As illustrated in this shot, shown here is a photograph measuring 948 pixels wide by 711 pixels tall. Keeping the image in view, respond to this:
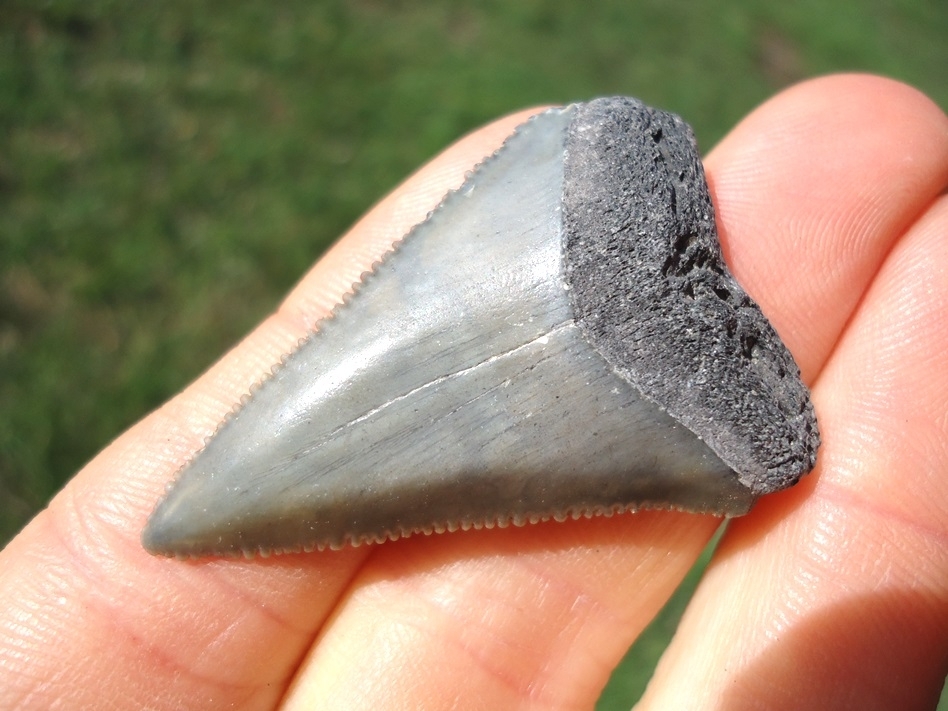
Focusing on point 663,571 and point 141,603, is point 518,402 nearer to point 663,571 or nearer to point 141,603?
point 663,571

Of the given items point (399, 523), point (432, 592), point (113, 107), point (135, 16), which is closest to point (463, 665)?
point (432, 592)

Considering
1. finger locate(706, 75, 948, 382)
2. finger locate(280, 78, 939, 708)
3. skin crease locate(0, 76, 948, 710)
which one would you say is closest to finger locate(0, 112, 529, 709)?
skin crease locate(0, 76, 948, 710)

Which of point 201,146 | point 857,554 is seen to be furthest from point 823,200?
point 201,146

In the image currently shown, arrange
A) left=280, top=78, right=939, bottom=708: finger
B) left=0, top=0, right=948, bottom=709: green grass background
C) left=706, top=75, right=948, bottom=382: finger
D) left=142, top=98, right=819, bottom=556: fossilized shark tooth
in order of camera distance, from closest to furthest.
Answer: left=142, top=98, right=819, bottom=556: fossilized shark tooth, left=280, top=78, right=939, bottom=708: finger, left=706, top=75, right=948, bottom=382: finger, left=0, top=0, right=948, bottom=709: green grass background

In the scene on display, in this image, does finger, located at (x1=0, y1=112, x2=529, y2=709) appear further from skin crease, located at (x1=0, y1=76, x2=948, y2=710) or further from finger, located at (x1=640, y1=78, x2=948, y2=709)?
finger, located at (x1=640, y1=78, x2=948, y2=709)

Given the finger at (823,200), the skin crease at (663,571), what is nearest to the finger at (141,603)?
the skin crease at (663,571)
